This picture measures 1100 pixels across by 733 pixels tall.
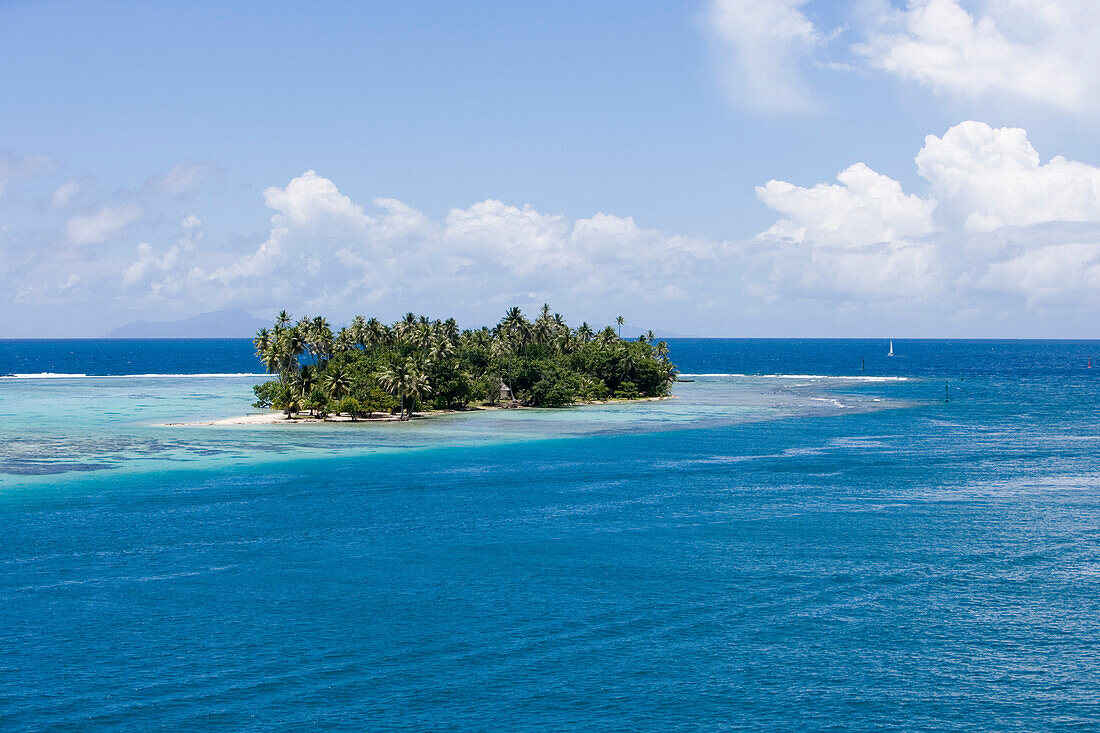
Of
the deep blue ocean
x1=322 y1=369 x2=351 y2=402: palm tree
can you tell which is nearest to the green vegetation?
x1=322 y1=369 x2=351 y2=402: palm tree

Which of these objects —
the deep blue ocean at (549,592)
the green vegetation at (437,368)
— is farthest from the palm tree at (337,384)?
the deep blue ocean at (549,592)

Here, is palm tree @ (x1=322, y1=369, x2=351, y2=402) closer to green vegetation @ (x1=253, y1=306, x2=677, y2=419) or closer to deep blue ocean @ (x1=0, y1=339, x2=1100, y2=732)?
green vegetation @ (x1=253, y1=306, x2=677, y2=419)

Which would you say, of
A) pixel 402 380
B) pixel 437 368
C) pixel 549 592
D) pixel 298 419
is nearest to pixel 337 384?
pixel 298 419

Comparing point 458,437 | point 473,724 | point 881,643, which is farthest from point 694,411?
point 473,724

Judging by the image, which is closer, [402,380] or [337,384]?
[337,384]

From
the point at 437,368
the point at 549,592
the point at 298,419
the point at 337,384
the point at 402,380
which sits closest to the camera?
the point at 549,592

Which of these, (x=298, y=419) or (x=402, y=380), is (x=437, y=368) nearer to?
(x=402, y=380)

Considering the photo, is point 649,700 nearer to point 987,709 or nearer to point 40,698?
point 987,709
